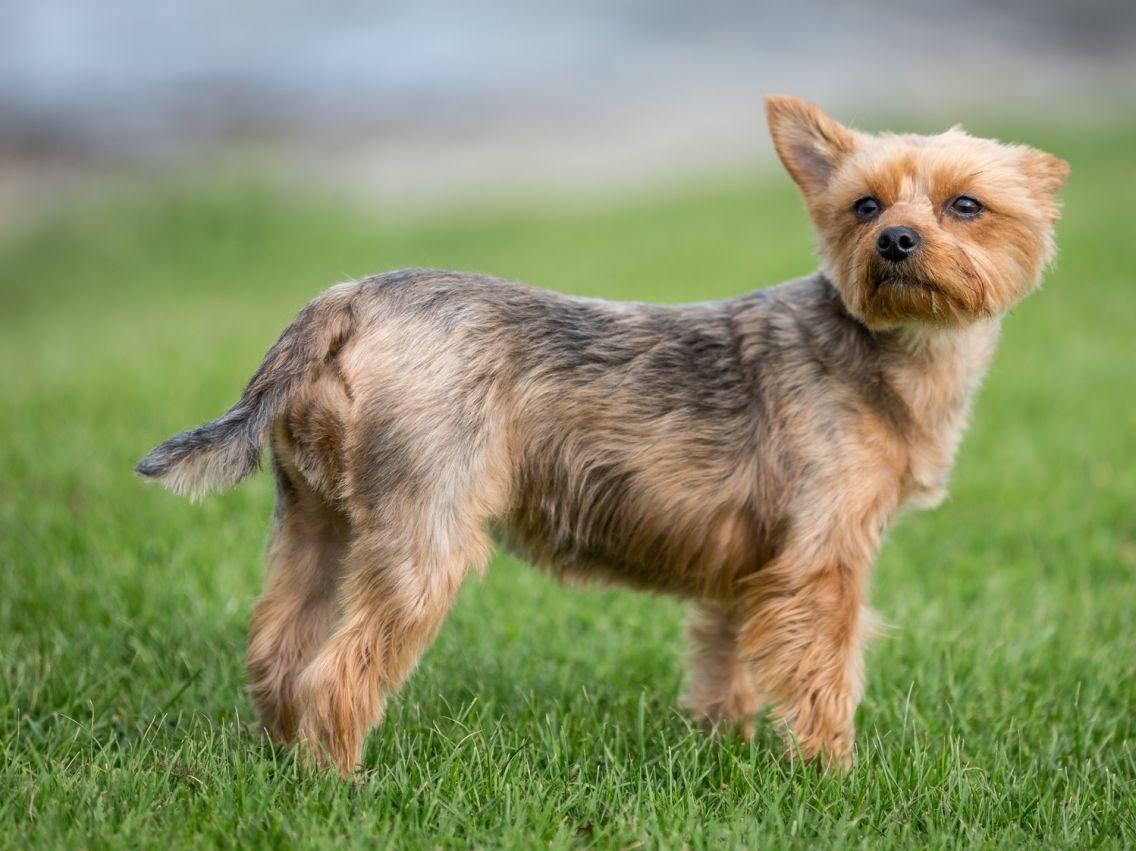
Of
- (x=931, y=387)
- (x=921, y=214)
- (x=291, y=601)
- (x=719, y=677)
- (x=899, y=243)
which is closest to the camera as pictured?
(x=899, y=243)

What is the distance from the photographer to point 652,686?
16.5ft

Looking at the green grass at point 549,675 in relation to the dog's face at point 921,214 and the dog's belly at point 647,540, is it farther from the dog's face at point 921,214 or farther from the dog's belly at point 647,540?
the dog's face at point 921,214

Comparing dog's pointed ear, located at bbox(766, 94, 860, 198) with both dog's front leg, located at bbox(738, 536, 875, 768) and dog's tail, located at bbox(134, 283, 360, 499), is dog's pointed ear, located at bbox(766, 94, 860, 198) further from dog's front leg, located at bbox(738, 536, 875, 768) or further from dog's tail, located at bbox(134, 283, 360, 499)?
dog's tail, located at bbox(134, 283, 360, 499)

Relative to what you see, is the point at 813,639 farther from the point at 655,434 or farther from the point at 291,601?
the point at 291,601

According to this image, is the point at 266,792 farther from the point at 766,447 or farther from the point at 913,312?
the point at 913,312

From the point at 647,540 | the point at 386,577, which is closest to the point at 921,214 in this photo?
the point at 647,540

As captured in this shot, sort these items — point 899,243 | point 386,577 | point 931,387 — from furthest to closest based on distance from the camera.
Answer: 1. point 931,387
2. point 899,243
3. point 386,577

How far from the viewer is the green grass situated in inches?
144

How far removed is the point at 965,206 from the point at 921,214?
18cm

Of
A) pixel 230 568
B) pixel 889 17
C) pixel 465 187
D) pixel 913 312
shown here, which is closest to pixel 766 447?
pixel 913 312

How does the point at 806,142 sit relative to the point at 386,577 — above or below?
above

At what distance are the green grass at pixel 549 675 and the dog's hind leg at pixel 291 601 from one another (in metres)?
0.18

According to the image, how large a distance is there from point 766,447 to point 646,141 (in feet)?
70.1

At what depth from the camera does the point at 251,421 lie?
12.4 feet
